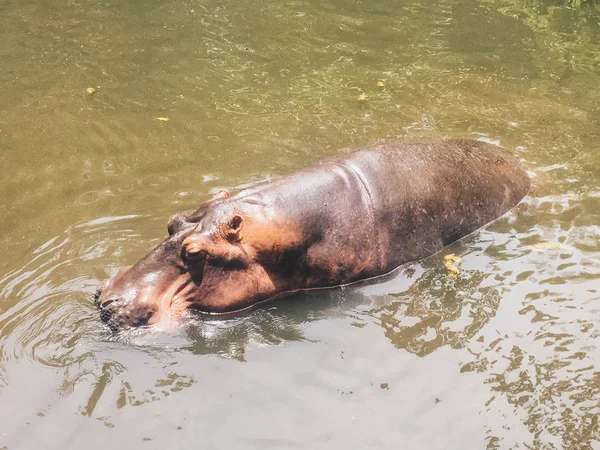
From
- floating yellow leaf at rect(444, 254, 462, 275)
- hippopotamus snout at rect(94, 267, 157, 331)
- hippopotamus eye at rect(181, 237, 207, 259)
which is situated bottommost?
floating yellow leaf at rect(444, 254, 462, 275)

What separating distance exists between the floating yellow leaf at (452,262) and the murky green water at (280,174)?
9 centimetres

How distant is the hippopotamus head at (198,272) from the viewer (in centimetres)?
501

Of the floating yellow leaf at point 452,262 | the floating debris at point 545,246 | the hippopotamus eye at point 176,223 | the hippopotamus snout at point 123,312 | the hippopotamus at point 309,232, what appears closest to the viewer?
the hippopotamus snout at point 123,312

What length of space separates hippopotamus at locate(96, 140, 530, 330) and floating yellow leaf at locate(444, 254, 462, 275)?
147 millimetres

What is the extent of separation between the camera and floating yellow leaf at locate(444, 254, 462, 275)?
5.84 m

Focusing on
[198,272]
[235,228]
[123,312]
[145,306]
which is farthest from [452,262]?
[123,312]

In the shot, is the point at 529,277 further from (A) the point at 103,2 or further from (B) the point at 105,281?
(A) the point at 103,2

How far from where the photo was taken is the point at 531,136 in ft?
26.8

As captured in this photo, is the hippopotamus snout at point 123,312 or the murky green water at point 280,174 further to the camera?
the hippopotamus snout at point 123,312

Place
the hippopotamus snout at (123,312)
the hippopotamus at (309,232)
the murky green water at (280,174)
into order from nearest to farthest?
the murky green water at (280,174), the hippopotamus snout at (123,312), the hippopotamus at (309,232)

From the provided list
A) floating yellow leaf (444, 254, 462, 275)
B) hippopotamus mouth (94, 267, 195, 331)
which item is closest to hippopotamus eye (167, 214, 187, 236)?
hippopotamus mouth (94, 267, 195, 331)

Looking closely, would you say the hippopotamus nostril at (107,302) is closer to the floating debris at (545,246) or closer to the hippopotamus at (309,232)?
the hippopotamus at (309,232)

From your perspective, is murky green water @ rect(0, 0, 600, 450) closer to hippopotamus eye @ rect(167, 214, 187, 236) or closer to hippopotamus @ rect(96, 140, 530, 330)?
hippopotamus @ rect(96, 140, 530, 330)

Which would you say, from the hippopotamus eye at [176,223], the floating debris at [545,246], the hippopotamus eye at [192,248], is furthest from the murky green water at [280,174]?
the hippopotamus eye at [176,223]
